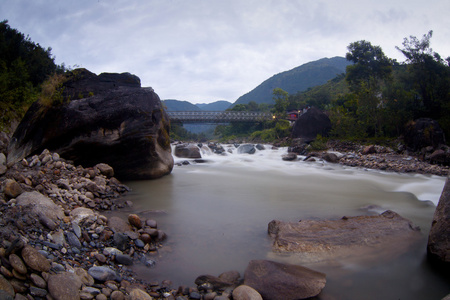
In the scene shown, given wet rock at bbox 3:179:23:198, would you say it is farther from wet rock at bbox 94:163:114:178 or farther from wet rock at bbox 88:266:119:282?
wet rock at bbox 94:163:114:178

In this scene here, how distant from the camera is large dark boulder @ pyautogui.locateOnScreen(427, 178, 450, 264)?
3768 millimetres

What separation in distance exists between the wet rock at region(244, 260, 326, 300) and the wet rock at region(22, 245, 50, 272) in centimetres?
231

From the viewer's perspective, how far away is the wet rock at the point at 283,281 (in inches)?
123

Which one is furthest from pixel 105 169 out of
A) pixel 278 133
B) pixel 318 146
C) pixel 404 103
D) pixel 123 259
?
pixel 278 133

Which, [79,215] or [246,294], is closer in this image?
[246,294]

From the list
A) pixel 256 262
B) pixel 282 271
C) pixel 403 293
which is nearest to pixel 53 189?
pixel 256 262

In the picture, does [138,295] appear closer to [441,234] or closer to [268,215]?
[268,215]

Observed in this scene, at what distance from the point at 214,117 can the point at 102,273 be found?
5093 centimetres

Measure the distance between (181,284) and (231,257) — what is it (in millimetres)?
1016

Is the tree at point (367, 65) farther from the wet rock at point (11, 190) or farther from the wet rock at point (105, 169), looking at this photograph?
the wet rock at point (11, 190)

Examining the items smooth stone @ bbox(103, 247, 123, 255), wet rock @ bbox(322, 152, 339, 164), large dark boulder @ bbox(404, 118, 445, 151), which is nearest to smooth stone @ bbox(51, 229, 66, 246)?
smooth stone @ bbox(103, 247, 123, 255)

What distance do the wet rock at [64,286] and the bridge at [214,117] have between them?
159ft

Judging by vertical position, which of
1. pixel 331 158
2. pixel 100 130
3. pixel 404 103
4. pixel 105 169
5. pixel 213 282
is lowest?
pixel 213 282

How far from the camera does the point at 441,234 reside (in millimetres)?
3871
